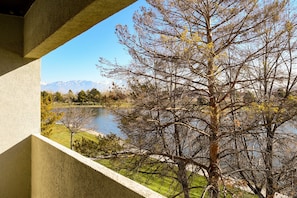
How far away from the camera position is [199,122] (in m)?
7.31

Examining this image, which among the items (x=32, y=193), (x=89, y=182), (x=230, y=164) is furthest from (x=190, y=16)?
(x=89, y=182)

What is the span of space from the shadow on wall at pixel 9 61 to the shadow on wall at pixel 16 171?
0.83 metres

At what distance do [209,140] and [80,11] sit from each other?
6145mm

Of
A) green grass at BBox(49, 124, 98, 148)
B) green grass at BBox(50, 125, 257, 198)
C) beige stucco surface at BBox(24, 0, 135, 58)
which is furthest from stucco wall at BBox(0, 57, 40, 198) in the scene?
green grass at BBox(49, 124, 98, 148)

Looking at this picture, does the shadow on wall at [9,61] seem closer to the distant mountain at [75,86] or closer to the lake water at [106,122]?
the distant mountain at [75,86]

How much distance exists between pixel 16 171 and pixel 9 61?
127 centimetres

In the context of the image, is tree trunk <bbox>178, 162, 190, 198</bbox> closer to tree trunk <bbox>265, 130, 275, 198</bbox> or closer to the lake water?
the lake water

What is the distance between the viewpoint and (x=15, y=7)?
3008mm

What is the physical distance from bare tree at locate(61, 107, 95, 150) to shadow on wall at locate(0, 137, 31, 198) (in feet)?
23.5

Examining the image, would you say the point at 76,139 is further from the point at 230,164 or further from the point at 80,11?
the point at 80,11

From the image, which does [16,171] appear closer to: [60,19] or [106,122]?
[60,19]

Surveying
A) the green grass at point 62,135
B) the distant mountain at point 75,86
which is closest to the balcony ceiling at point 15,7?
the distant mountain at point 75,86

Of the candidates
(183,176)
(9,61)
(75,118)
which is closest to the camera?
(9,61)

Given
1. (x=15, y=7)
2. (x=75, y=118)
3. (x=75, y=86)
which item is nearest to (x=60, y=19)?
(x=15, y=7)
